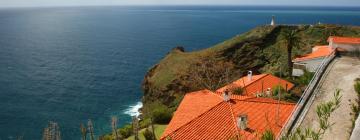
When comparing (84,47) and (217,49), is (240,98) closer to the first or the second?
(217,49)

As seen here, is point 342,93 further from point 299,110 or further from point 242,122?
point 242,122

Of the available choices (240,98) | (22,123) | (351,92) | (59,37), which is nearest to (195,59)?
(22,123)

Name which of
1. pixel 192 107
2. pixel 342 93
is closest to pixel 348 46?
pixel 342 93

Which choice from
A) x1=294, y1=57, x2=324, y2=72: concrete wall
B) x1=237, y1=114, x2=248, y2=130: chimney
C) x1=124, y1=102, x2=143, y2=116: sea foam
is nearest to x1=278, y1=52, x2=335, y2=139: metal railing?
x1=237, y1=114, x2=248, y2=130: chimney

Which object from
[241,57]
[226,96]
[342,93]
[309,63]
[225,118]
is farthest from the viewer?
[241,57]

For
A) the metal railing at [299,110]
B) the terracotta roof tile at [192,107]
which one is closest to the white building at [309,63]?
the terracotta roof tile at [192,107]

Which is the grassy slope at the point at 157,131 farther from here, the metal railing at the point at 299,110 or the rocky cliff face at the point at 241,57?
the rocky cliff face at the point at 241,57

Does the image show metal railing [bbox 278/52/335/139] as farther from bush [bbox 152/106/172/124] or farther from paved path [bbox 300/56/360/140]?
bush [bbox 152/106/172/124]
